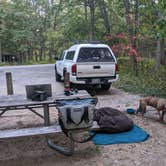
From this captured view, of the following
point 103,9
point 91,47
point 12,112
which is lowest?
point 12,112

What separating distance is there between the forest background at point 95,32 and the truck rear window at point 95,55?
1507mm

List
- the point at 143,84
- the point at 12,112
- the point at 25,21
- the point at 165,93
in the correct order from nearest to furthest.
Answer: the point at 12,112 < the point at 165,93 < the point at 143,84 < the point at 25,21

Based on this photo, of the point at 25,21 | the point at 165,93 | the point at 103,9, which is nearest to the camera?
the point at 165,93

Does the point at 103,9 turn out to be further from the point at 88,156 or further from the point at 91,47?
the point at 88,156

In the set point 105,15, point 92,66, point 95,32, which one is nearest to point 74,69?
point 92,66

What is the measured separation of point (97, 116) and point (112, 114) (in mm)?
315

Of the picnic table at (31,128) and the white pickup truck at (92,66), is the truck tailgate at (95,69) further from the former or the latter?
the picnic table at (31,128)

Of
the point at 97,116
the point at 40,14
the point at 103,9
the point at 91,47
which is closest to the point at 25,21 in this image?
the point at 40,14

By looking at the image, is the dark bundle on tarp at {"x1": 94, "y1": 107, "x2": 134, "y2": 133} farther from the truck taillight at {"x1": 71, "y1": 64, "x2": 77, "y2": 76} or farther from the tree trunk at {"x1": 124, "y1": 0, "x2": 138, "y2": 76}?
the tree trunk at {"x1": 124, "y1": 0, "x2": 138, "y2": 76}

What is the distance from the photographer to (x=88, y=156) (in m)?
3.98

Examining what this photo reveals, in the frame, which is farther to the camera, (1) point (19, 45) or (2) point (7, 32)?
(1) point (19, 45)

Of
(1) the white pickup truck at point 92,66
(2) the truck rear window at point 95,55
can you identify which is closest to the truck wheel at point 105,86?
(1) the white pickup truck at point 92,66

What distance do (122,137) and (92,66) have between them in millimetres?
4178

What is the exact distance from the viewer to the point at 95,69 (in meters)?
8.57
